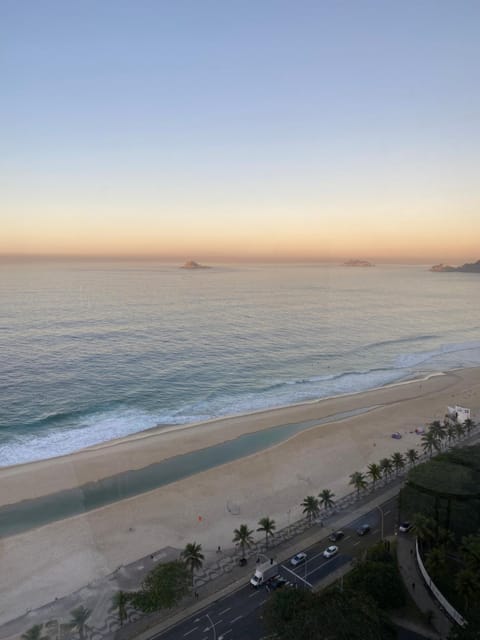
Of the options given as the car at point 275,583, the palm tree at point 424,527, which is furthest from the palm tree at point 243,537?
the palm tree at point 424,527

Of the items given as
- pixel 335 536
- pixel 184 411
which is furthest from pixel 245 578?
pixel 184 411

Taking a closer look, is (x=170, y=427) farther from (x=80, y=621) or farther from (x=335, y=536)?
(x=80, y=621)

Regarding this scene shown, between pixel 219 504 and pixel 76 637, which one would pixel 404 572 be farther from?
pixel 76 637

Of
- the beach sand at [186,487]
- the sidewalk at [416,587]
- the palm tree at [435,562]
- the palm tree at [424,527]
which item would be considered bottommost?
the beach sand at [186,487]

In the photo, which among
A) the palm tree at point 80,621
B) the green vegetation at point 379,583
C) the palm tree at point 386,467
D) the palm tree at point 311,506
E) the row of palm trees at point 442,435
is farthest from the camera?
the row of palm trees at point 442,435

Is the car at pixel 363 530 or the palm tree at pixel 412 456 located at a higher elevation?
the palm tree at pixel 412 456

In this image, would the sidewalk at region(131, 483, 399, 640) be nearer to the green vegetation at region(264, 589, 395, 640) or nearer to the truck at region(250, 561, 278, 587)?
the truck at region(250, 561, 278, 587)

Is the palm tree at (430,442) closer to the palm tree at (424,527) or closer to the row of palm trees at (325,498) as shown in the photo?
the row of palm trees at (325,498)
